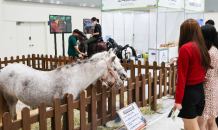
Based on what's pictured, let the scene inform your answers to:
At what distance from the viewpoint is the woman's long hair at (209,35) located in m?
2.70

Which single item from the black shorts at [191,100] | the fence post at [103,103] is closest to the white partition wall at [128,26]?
the fence post at [103,103]

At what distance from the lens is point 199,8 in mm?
11133

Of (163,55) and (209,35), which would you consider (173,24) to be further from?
(209,35)

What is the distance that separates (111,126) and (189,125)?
1.52 metres

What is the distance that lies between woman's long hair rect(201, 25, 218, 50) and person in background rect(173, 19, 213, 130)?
36 cm

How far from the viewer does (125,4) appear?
8.50 metres

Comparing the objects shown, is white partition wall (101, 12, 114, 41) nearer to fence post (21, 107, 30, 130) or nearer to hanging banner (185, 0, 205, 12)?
hanging banner (185, 0, 205, 12)

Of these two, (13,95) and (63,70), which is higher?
(63,70)

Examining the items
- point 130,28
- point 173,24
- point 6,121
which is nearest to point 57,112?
point 6,121

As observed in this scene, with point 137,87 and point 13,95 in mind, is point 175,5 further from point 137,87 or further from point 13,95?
point 13,95

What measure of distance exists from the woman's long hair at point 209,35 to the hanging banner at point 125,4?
519cm

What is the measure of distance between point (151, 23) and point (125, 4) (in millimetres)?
1409

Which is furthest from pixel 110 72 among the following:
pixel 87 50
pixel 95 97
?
pixel 87 50

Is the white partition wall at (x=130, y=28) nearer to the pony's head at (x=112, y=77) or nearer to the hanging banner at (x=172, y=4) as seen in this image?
the hanging banner at (x=172, y=4)
